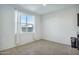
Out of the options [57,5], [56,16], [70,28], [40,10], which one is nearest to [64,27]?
[70,28]

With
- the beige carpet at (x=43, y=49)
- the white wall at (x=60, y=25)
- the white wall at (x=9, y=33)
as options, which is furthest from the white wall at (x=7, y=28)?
the white wall at (x=60, y=25)

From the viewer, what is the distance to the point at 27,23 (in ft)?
5.60

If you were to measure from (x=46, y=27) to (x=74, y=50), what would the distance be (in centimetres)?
59

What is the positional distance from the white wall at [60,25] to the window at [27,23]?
0.69 feet

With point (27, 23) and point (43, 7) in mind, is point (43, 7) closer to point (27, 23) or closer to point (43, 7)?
point (43, 7)

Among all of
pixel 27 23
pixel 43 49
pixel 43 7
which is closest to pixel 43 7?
pixel 43 7

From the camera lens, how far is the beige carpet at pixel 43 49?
1.55 m

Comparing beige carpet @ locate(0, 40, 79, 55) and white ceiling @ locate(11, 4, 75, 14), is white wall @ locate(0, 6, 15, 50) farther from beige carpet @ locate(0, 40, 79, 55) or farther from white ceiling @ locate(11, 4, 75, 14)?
white ceiling @ locate(11, 4, 75, 14)

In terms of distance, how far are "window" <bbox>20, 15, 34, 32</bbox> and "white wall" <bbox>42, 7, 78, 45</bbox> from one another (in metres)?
0.21

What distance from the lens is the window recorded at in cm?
166

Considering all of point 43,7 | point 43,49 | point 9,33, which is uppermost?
point 43,7

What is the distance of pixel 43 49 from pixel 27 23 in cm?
51

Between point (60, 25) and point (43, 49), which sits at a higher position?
point (60, 25)

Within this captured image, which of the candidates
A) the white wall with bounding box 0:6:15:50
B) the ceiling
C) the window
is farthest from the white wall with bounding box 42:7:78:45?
the white wall with bounding box 0:6:15:50
